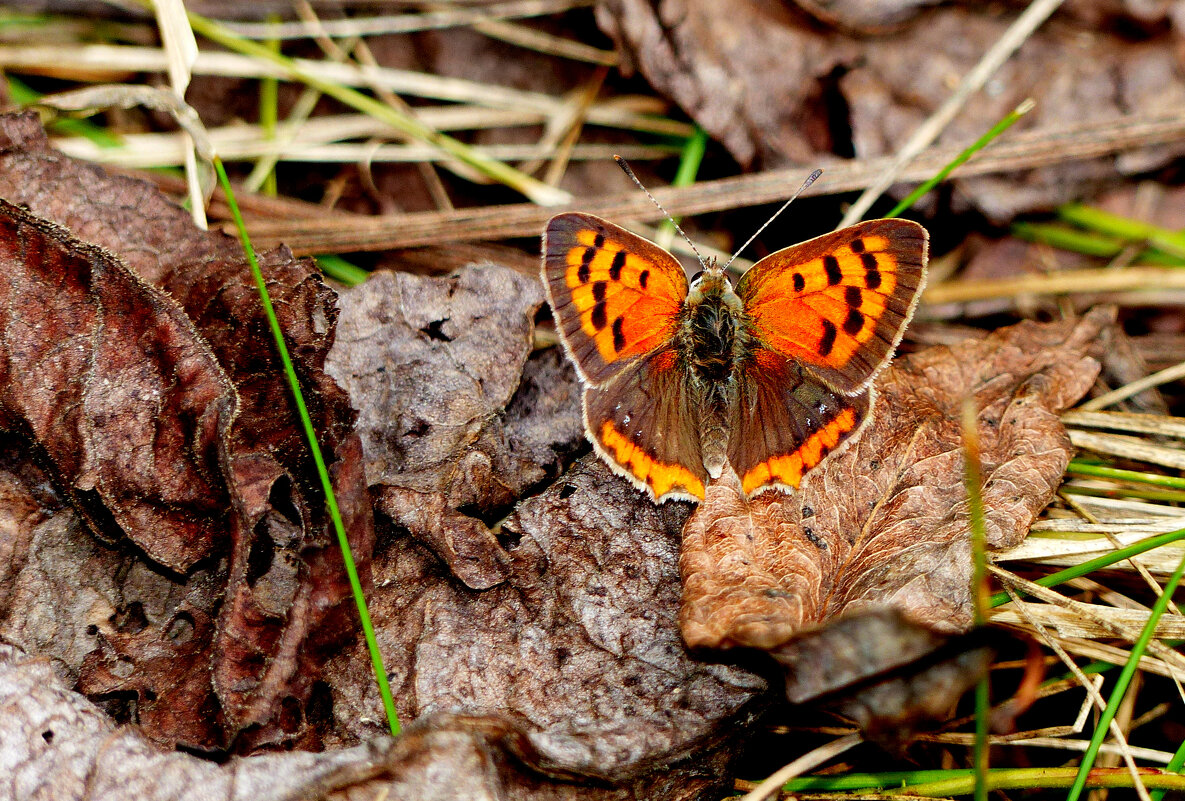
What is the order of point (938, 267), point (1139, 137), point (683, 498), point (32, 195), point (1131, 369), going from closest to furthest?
point (683, 498), point (32, 195), point (1131, 369), point (1139, 137), point (938, 267)

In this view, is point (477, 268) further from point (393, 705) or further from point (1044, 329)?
point (1044, 329)

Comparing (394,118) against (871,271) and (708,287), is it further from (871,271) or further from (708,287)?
(871,271)

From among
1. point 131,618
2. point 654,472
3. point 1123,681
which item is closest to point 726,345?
point 654,472

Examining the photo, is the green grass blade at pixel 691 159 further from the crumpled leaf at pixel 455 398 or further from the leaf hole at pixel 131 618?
the leaf hole at pixel 131 618

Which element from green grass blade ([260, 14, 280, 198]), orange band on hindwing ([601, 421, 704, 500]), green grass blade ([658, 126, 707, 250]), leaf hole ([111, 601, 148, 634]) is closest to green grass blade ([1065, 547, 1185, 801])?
orange band on hindwing ([601, 421, 704, 500])

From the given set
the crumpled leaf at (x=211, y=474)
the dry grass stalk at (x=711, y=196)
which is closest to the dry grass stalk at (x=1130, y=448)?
the dry grass stalk at (x=711, y=196)

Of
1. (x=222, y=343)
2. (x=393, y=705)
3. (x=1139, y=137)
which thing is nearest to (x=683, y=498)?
(x=393, y=705)
